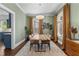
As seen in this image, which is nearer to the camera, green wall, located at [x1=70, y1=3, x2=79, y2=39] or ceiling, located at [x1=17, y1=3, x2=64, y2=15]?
green wall, located at [x1=70, y1=3, x2=79, y2=39]

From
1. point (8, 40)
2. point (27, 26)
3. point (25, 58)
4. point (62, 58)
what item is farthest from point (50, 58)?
point (27, 26)

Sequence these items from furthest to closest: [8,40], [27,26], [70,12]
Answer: [27,26], [8,40], [70,12]

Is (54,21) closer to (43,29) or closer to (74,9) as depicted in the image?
(43,29)

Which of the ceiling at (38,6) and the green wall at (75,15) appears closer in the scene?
the green wall at (75,15)

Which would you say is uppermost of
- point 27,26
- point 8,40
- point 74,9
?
point 74,9

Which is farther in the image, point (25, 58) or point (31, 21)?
point (31, 21)

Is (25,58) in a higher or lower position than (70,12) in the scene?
lower

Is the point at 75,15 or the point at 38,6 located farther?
the point at 38,6

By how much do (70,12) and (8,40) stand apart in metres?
3.34

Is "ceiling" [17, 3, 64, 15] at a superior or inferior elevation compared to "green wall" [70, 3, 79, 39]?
superior

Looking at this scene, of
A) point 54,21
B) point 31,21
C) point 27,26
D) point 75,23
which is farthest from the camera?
point 54,21

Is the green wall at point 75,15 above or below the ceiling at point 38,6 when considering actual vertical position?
below

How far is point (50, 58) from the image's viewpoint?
1.58 meters

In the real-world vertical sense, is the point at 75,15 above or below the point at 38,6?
below
